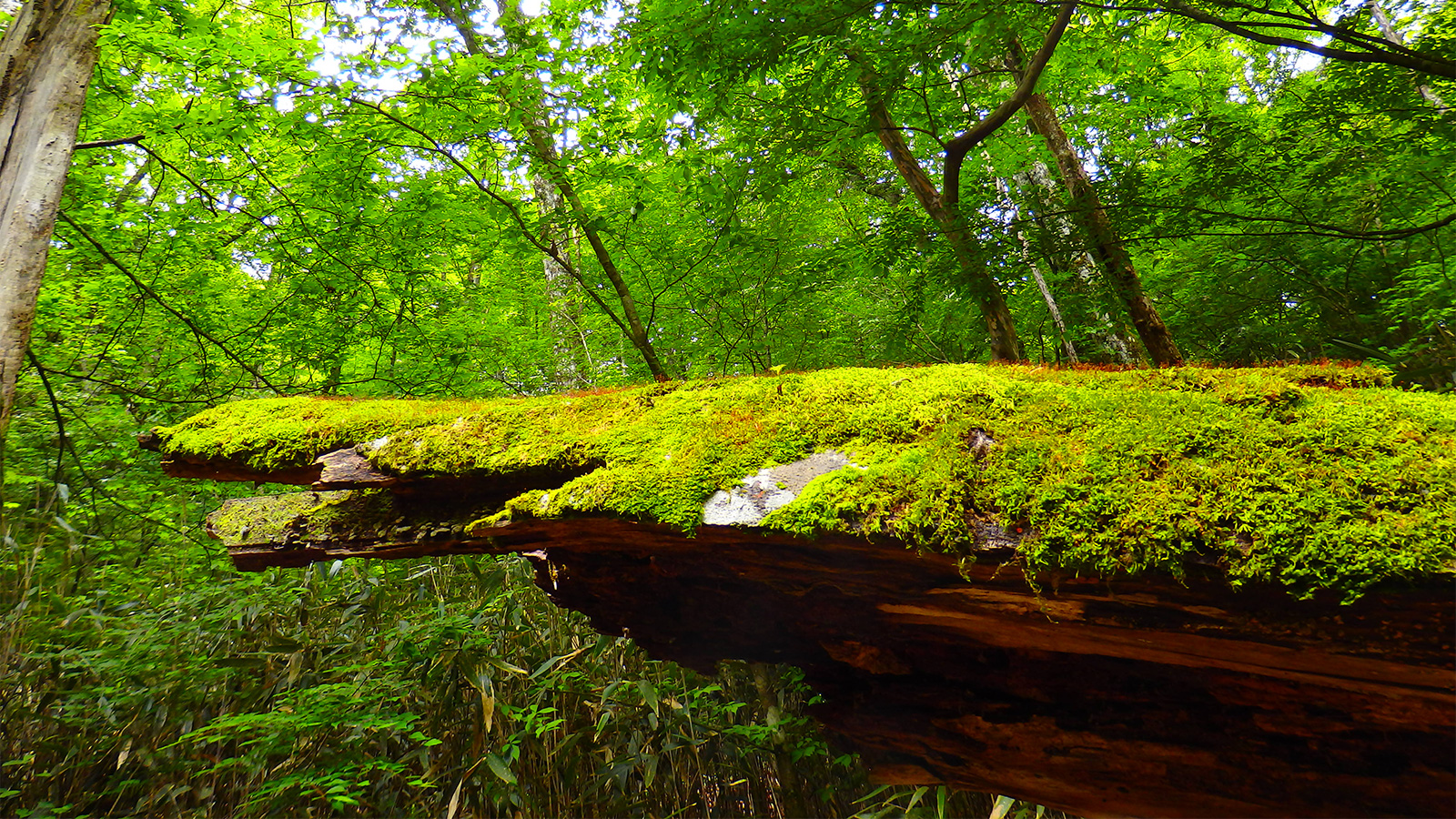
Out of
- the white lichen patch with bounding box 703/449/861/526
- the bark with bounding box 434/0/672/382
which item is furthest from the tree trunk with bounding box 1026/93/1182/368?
the white lichen patch with bounding box 703/449/861/526

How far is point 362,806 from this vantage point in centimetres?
350

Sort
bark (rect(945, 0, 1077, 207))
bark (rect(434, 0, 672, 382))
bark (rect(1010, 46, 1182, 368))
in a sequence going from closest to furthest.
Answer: bark (rect(945, 0, 1077, 207)) → bark (rect(1010, 46, 1182, 368)) → bark (rect(434, 0, 672, 382))

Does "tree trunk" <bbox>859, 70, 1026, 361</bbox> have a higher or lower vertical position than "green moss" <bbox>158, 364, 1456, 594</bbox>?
higher

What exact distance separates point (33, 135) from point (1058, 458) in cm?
473

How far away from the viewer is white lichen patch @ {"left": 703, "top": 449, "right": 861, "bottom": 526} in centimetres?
162

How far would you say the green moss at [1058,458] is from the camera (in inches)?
46.5

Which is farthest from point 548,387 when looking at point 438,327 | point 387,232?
point 387,232

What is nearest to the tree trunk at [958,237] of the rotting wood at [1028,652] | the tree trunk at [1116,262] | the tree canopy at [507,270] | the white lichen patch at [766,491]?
the tree canopy at [507,270]

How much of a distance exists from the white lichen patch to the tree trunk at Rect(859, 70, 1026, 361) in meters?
3.08

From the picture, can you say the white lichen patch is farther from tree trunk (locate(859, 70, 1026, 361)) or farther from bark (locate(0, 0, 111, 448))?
bark (locate(0, 0, 111, 448))

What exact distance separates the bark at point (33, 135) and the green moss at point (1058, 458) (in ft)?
6.62

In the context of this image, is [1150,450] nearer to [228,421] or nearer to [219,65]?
[228,421]

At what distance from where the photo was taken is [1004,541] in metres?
1.39

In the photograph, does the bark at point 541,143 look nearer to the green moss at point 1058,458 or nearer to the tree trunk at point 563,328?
the tree trunk at point 563,328
